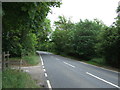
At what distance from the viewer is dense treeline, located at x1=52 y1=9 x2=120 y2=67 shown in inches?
687

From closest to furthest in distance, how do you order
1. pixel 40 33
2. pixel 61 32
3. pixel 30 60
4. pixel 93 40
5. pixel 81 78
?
pixel 40 33
pixel 81 78
pixel 30 60
pixel 93 40
pixel 61 32

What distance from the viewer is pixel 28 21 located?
18.0 feet

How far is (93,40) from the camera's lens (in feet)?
98.7

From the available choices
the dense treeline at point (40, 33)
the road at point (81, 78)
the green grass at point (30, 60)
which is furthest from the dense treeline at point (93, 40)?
A: the green grass at point (30, 60)

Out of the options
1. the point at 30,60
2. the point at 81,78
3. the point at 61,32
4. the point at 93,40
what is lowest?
the point at 30,60

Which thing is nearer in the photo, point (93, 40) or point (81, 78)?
point (81, 78)

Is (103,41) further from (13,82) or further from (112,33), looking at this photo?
(13,82)

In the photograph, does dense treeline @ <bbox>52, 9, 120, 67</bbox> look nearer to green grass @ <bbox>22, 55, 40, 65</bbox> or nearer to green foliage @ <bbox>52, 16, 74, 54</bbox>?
green foliage @ <bbox>52, 16, 74, 54</bbox>

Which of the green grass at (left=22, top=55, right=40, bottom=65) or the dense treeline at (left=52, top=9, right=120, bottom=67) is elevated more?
the dense treeline at (left=52, top=9, right=120, bottom=67)

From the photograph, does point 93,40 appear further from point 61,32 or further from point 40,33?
point 61,32

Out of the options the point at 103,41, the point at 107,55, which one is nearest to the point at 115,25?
the point at 103,41

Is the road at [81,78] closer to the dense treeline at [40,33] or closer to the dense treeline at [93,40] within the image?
the dense treeline at [40,33]

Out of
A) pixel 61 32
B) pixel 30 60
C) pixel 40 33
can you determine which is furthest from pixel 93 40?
pixel 61 32

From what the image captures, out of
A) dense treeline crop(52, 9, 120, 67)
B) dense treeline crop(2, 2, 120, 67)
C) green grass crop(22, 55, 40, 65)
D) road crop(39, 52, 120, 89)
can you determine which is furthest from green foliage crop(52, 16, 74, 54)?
road crop(39, 52, 120, 89)
